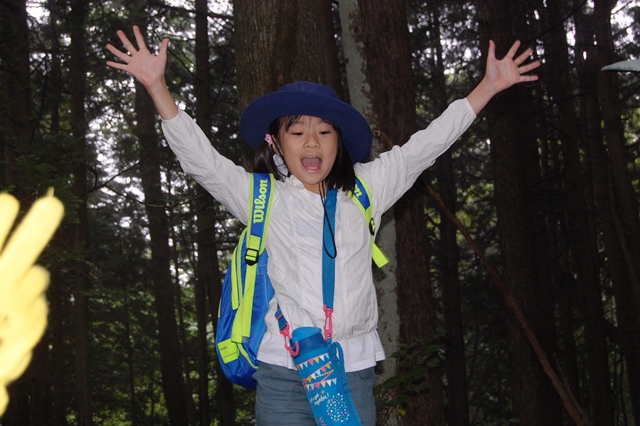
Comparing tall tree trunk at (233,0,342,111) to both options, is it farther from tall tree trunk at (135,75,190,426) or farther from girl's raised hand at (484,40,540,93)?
→ tall tree trunk at (135,75,190,426)

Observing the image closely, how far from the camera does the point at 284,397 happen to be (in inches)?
126

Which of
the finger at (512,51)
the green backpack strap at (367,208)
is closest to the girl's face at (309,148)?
the green backpack strap at (367,208)

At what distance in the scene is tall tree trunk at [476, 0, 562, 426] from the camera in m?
12.5

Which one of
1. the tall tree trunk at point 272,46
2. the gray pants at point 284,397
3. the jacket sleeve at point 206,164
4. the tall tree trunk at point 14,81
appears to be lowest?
the gray pants at point 284,397

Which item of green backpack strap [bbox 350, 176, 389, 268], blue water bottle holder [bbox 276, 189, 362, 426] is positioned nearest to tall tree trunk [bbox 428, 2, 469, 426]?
green backpack strap [bbox 350, 176, 389, 268]

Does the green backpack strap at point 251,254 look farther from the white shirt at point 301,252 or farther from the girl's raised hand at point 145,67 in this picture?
the girl's raised hand at point 145,67

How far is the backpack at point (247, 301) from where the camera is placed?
3266 millimetres

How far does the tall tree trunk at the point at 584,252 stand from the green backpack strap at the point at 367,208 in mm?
10869

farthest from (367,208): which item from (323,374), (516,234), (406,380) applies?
(516,234)

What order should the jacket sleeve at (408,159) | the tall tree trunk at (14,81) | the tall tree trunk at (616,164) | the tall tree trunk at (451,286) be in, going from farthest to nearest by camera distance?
→ the tall tree trunk at (451,286), the tall tree trunk at (616,164), the tall tree trunk at (14,81), the jacket sleeve at (408,159)

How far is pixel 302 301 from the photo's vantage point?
319 cm

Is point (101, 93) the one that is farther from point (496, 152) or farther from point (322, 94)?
point (322, 94)

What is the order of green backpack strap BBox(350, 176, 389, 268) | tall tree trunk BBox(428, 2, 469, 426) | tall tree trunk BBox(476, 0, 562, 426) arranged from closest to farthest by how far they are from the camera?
green backpack strap BBox(350, 176, 389, 268)
tall tree trunk BBox(476, 0, 562, 426)
tall tree trunk BBox(428, 2, 469, 426)

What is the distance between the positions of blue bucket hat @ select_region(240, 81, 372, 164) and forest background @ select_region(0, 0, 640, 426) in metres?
1.08
